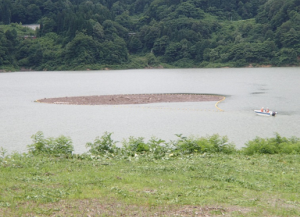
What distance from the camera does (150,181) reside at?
12805 mm

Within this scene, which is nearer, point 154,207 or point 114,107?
point 154,207

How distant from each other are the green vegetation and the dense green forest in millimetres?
116410

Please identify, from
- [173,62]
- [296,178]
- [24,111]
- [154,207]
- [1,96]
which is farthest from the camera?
[173,62]

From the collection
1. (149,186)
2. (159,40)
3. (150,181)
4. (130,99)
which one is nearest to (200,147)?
(150,181)

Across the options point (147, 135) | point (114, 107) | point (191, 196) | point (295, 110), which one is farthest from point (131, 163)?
point (114, 107)

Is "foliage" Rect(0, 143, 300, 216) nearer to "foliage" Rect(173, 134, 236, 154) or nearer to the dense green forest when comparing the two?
"foliage" Rect(173, 134, 236, 154)

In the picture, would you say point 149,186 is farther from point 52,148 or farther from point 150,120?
point 150,120

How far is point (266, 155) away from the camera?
17625 millimetres

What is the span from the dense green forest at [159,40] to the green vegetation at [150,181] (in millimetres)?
116410

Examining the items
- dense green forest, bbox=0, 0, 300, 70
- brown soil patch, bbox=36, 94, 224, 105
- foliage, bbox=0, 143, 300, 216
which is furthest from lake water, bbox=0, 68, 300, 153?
dense green forest, bbox=0, 0, 300, 70

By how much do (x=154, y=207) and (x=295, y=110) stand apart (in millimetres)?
35044

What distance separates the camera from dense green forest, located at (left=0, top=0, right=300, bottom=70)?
132 metres

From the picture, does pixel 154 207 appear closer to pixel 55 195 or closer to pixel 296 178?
pixel 55 195

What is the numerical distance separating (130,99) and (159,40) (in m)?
92.1
